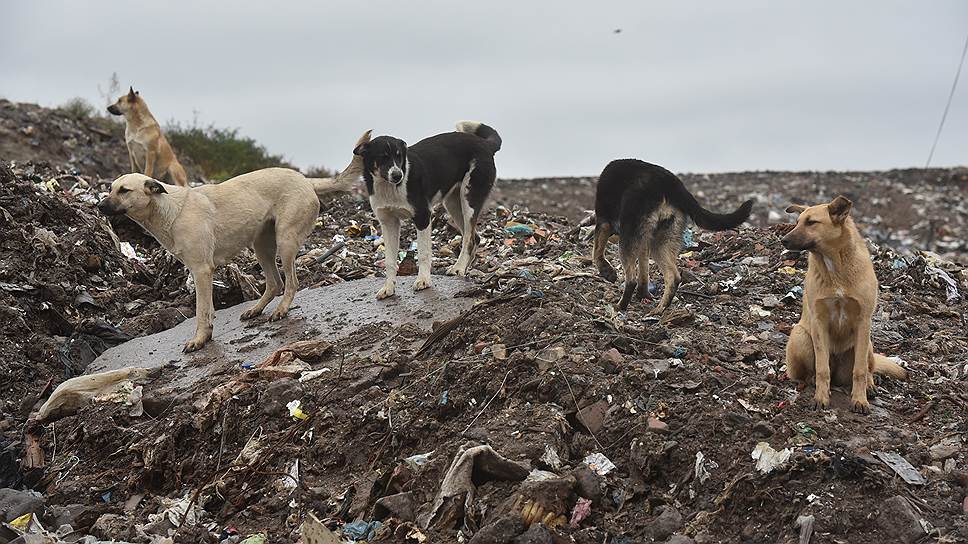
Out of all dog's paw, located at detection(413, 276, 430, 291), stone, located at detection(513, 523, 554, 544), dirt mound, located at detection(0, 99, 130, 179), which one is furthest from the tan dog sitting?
stone, located at detection(513, 523, 554, 544)

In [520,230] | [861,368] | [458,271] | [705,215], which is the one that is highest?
[705,215]

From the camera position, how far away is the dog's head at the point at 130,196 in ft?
Result: 22.7

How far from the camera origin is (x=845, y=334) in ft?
16.3

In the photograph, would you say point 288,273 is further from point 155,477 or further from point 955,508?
point 955,508

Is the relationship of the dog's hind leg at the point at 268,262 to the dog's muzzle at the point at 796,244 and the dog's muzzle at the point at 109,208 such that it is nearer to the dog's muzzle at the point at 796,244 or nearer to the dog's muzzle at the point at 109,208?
the dog's muzzle at the point at 109,208

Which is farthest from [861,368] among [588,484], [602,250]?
[602,250]

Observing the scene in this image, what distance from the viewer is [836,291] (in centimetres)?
482

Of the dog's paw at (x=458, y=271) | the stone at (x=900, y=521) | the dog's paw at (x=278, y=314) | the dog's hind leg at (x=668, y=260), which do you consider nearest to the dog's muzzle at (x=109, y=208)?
the dog's paw at (x=278, y=314)

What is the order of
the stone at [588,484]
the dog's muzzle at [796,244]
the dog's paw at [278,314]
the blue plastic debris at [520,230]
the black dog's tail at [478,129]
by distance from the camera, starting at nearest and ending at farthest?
the stone at [588,484] → the dog's muzzle at [796,244] → the dog's paw at [278,314] → the black dog's tail at [478,129] → the blue plastic debris at [520,230]

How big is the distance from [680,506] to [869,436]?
108cm

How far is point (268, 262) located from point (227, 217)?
0.71 metres

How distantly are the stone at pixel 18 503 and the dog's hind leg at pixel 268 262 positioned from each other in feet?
8.84

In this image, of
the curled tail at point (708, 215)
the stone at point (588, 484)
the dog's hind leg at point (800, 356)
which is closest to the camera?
the stone at point (588, 484)

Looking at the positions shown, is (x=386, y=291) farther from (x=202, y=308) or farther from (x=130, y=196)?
(x=130, y=196)
